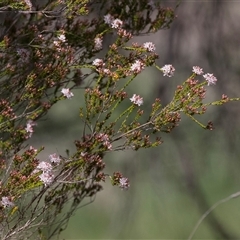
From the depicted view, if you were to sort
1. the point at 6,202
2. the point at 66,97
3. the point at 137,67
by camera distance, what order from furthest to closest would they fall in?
the point at 66,97
the point at 137,67
the point at 6,202

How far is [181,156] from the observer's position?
3.81 metres

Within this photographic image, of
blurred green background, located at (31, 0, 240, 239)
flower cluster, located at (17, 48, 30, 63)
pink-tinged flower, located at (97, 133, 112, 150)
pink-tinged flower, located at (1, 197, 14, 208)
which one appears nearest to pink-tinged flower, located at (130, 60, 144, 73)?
pink-tinged flower, located at (97, 133, 112, 150)

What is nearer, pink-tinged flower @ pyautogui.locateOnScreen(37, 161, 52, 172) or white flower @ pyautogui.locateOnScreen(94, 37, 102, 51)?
pink-tinged flower @ pyautogui.locateOnScreen(37, 161, 52, 172)

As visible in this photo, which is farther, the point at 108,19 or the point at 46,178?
the point at 108,19

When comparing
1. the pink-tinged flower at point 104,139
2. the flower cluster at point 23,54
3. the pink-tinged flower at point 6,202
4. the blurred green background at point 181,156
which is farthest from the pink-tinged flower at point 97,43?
the blurred green background at point 181,156

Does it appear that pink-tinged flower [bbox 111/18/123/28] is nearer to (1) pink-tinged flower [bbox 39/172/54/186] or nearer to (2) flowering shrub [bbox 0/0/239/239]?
(2) flowering shrub [bbox 0/0/239/239]

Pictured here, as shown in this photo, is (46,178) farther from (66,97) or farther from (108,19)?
(108,19)

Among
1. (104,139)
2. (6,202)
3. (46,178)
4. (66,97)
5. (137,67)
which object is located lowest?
(6,202)

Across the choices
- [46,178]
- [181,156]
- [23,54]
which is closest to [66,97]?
[23,54]

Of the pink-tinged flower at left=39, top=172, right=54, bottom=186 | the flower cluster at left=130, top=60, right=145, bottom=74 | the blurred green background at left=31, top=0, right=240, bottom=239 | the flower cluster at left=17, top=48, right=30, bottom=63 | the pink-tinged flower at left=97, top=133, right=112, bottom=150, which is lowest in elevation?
the pink-tinged flower at left=39, top=172, right=54, bottom=186

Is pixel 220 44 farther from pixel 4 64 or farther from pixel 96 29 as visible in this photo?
pixel 4 64

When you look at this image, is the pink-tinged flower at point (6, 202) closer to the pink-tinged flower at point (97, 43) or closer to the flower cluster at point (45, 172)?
the flower cluster at point (45, 172)

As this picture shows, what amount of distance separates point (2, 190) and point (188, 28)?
2.26 metres

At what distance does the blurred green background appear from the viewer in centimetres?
371
